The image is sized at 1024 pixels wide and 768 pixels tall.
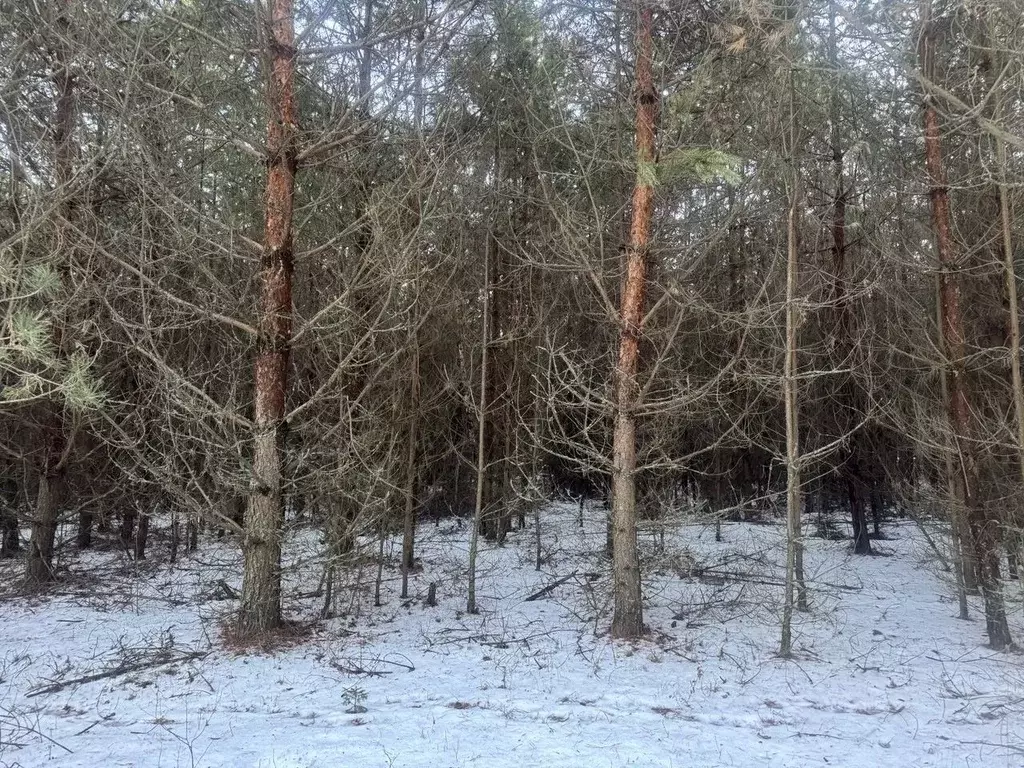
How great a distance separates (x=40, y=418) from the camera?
31.6ft

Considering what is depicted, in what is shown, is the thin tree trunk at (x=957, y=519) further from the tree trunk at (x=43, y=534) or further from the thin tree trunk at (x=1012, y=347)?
the tree trunk at (x=43, y=534)

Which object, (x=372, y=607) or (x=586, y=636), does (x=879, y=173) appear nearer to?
(x=586, y=636)

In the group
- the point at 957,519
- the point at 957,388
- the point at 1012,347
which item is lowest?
the point at 957,519

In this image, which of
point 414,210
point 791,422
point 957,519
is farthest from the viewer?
point 414,210

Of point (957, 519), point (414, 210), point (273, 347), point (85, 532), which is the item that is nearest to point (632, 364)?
point (414, 210)

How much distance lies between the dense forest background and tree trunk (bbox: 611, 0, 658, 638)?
0.03 m

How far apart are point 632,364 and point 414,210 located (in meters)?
3.60

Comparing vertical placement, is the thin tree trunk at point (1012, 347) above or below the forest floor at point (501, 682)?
above

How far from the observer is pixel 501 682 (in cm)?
563

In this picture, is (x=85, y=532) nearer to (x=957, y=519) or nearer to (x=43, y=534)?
(x=43, y=534)

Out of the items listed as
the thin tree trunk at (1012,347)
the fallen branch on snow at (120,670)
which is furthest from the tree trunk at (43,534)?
the thin tree trunk at (1012,347)

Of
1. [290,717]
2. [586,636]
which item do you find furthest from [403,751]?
[586,636]

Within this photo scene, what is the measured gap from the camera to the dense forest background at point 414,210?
5.91m

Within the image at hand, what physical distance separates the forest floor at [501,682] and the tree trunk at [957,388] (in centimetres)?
53
